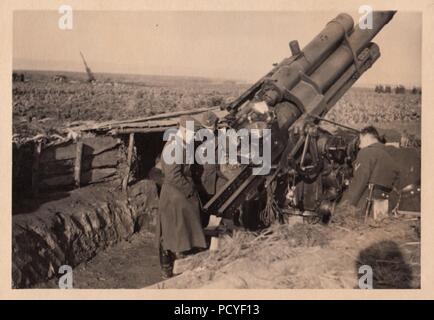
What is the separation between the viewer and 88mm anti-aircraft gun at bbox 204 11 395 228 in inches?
246

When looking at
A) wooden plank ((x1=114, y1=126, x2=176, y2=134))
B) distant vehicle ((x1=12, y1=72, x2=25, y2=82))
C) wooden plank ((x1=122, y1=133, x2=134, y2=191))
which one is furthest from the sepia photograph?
wooden plank ((x1=122, y1=133, x2=134, y2=191))

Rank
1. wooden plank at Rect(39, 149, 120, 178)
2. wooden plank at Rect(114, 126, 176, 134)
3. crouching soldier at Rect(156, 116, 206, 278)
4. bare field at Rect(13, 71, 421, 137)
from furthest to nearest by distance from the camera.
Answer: wooden plank at Rect(114, 126, 176, 134), wooden plank at Rect(39, 149, 120, 178), bare field at Rect(13, 71, 421, 137), crouching soldier at Rect(156, 116, 206, 278)

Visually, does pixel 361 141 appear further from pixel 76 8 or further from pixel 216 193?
pixel 76 8

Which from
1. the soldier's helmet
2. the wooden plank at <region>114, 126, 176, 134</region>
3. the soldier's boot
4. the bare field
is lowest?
the soldier's boot

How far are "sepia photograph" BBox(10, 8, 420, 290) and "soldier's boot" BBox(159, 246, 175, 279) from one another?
0.07 ft

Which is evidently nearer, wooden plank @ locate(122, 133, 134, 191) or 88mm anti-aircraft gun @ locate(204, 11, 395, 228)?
88mm anti-aircraft gun @ locate(204, 11, 395, 228)

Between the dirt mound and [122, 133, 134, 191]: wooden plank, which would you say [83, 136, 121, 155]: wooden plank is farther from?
the dirt mound

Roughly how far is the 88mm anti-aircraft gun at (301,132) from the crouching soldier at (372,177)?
0.12 m

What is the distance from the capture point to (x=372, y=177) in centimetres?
663

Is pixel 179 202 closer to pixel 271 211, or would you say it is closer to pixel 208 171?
pixel 208 171

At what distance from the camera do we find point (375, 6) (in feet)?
20.2

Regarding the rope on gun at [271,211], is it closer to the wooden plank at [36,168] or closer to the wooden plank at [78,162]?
the wooden plank at [78,162]

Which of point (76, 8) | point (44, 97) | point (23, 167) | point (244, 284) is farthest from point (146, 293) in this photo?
point (76, 8)

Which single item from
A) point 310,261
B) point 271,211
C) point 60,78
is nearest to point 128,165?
point 60,78
